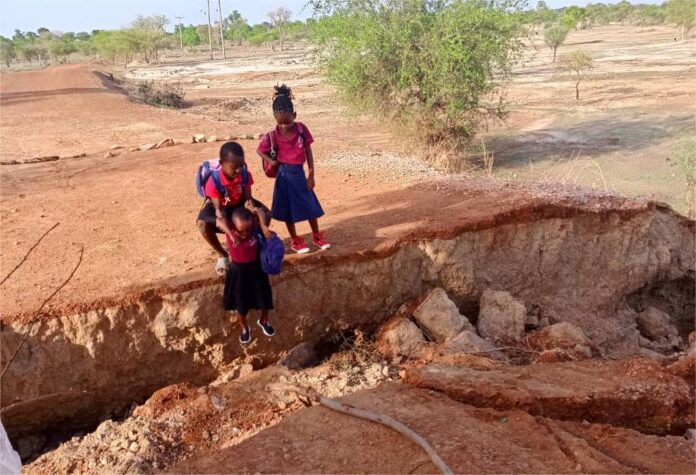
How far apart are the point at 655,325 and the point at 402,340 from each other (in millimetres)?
3345

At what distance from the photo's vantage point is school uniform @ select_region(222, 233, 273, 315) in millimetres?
4293

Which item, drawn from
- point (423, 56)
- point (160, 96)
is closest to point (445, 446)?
point (423, 56)

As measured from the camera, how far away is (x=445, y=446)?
10.5 ft

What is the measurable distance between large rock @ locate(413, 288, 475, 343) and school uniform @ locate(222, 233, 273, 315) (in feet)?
Result: 4.99

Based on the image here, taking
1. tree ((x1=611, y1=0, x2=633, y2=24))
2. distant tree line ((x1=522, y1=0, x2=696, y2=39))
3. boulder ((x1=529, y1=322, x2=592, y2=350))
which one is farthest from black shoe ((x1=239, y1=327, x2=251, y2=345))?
tree ((x1=611, y1=0, x2=633, y2=24))

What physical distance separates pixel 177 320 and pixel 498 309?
9.42 feet

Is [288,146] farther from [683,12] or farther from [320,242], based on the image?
[683,12]

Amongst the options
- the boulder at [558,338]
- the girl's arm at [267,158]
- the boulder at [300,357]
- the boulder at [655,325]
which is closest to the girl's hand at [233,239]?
the girl's arm at [267,158]

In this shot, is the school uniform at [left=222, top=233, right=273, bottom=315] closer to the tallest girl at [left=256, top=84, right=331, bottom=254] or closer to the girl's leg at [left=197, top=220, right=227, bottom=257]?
the girl's leg at [left=197, top=220, right=227, bottom=257]

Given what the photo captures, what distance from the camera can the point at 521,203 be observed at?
630 centimetres

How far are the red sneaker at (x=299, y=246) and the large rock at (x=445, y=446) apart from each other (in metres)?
1.69

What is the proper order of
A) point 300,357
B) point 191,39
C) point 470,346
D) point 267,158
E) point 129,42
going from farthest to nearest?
point 191,39 < point 129,42 < point 300,357 < point 470,346 < point 267,158

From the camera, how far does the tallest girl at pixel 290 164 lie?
15.8ft

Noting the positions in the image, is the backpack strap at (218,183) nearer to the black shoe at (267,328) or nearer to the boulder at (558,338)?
the black shoe at (267,328)
